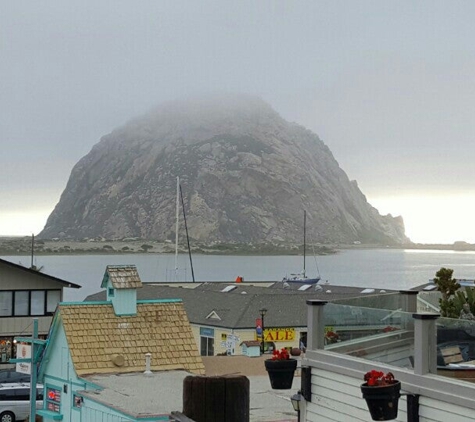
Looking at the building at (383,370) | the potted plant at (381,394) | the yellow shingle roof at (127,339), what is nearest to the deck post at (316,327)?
the building at (383,370)

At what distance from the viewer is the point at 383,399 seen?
30.0ft

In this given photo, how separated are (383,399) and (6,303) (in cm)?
4340

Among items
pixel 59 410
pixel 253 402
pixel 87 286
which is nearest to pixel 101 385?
pixel 59 410

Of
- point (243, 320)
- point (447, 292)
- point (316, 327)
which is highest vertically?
point (447, 292)

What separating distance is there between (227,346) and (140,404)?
94.0ft

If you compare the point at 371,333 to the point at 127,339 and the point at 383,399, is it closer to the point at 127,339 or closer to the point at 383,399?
the point at 383,399

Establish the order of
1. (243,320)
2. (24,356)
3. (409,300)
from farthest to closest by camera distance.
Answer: (243,320) → (24,356) → (409,300)

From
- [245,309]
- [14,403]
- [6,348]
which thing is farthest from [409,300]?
[245,309]

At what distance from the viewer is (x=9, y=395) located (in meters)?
35.8

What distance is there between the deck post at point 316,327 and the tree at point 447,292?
14.3 feet

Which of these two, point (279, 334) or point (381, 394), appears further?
point (279, 334)

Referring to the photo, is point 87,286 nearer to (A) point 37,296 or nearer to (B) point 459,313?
Answer: (A) point 37,296

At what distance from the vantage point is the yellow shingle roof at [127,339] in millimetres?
29453

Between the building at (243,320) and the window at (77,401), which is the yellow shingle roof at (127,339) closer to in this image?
the window at (77,401)
